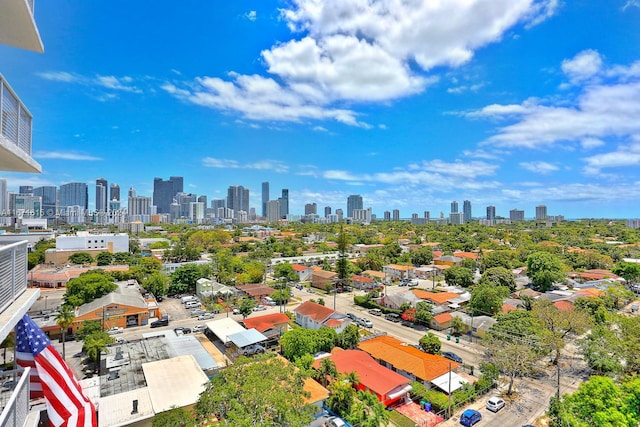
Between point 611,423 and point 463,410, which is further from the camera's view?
point 463,410

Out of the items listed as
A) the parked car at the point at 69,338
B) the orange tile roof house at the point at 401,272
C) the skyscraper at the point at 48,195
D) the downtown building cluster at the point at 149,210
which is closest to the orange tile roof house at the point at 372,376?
the parked car at the point at 69,338

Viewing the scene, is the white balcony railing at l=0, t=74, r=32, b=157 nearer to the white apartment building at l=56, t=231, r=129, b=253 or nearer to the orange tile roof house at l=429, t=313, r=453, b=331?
the orange tile roof house at l=429, t=313, r=453, b=331

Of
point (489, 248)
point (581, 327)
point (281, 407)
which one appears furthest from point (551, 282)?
point (281, 407)

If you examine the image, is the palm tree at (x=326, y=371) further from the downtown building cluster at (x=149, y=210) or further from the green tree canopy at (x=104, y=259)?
the downtown building cluster at (x=149, y=210)

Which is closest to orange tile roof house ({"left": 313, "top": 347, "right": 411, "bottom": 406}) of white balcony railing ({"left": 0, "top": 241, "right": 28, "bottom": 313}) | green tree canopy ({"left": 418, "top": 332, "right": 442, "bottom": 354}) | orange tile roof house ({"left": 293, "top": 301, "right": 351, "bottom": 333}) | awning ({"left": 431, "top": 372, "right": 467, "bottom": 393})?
awning ({"left": 431, "top": 372, "right": 467, "bottom": 393})

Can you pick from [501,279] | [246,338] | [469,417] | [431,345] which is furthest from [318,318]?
[501,279]

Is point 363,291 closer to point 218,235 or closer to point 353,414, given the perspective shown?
point 353,414

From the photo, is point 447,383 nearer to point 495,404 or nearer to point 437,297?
point 495,404
